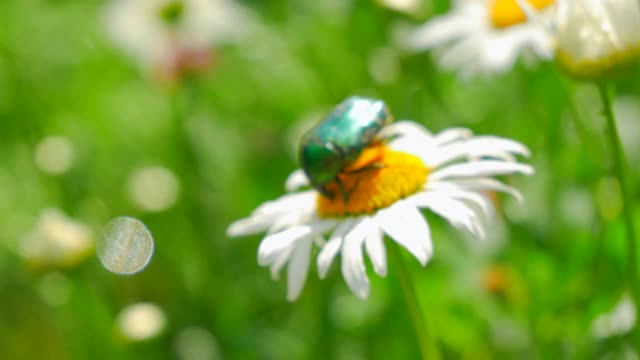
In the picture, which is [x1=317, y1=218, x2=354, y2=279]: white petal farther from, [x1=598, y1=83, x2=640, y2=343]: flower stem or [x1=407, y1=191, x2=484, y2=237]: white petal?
[x1=598, y1=83, x2=640, y2=343]: flower stem

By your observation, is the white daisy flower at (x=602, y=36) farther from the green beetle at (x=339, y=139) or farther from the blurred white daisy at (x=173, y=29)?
the blurred white daisy at (x=173, y=29)

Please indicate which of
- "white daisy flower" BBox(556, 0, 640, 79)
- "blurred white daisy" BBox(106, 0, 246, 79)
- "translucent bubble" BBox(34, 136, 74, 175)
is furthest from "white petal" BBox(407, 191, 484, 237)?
"blurred white daisy" BBox(106, 0, 246, 79)

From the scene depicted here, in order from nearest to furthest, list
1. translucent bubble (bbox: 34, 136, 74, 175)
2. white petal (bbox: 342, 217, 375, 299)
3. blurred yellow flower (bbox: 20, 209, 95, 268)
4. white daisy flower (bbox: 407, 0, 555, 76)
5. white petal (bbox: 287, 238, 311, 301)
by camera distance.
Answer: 1. white petal (bbox: 342, 217, 375, 299)
2. white petal (bbox: 287, 238, 311, 301)
3. white daisy flower (bbox: 407, 0, 555, 76)
4. blurred yellow flower (bbox: 20, 209, 95, 268)
5. translucent bubble (bbox: 34, 136, 74, 175)

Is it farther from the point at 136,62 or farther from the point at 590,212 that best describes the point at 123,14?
the point at 590,212

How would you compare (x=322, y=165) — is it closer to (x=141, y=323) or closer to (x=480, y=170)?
(x=480, y=170)

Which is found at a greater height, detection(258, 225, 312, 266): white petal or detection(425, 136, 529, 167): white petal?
detection(425, 136, 529, 167): white petal

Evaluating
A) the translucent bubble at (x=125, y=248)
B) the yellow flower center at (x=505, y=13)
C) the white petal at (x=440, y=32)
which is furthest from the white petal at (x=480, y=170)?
the translucent bubble at (x=125, y=248)
